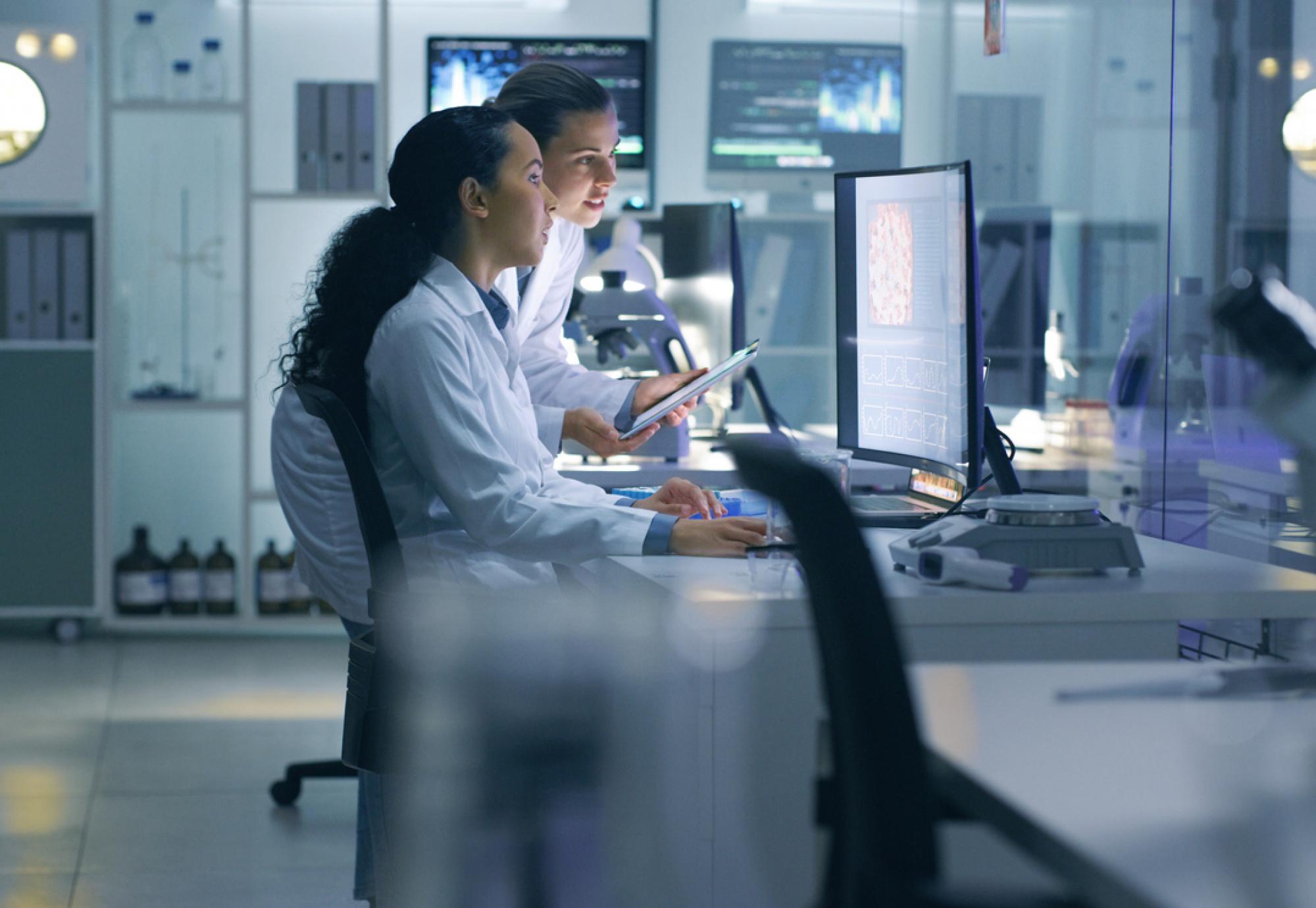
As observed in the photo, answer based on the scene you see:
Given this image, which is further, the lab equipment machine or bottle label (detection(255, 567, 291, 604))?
bottle label (detection(255, 567, 291, 604))

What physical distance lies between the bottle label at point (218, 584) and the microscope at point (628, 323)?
1838 millimetres

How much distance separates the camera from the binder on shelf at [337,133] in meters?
4.31

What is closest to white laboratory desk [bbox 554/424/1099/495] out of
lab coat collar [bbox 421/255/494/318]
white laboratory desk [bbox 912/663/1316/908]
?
lab coat collar [bbox 421/255/494/318]

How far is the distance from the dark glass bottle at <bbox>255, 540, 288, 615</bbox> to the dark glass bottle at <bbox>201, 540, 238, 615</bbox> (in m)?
0.08

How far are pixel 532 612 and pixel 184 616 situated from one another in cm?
302

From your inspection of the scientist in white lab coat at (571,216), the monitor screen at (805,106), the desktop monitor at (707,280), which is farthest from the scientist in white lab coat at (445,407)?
the monitor screen at (805,106)

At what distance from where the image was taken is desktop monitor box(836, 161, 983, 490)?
180 centimetres

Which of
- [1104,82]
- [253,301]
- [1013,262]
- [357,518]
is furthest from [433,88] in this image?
[357,518]

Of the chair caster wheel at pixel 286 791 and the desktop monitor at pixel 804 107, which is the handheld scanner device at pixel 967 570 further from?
the desktop monitor at pixel 804 107

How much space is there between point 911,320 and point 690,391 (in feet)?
1.13

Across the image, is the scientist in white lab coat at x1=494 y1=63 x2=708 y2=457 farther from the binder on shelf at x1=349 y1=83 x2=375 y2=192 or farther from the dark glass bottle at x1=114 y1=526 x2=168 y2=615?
the dark glass bottle at x1=114 y1=526 x2=168 y2=615

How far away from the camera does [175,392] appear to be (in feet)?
14.5

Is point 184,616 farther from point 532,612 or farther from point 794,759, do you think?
point 794,759

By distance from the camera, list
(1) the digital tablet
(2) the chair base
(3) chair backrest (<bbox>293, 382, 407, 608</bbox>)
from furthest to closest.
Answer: (2) the chair base < (1) the digital tablet < (3) chair backrest (<bbox>293, 382, 407, 608</bbox>)
